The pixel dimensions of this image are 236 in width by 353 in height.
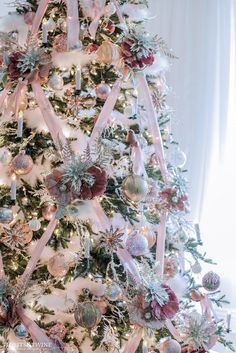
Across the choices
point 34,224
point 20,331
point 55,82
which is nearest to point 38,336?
point 20,331

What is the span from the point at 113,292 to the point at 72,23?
0.79 metres

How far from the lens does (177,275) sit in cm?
153

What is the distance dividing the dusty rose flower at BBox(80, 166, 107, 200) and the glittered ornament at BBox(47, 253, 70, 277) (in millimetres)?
208

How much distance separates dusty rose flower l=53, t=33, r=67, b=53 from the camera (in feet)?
4.80

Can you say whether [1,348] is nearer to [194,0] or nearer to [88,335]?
[88,335]

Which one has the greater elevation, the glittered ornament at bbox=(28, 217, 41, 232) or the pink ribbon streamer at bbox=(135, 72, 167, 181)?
the pink ribbon streamer at bbox=(135, 72, 167, 181)

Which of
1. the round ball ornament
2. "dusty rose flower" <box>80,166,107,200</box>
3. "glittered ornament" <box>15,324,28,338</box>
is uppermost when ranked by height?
"dusty rose flower" <box>80,166,107,200</box>

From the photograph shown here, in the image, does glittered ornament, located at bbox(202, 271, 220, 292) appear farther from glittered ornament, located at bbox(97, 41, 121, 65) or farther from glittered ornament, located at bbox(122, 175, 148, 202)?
glittered ornament, located at bbox(97, 41, 121, 65)

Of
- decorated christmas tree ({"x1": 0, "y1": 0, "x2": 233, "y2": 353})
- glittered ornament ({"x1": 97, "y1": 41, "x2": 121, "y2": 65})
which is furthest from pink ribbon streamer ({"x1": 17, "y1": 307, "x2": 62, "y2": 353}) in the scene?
glittered ornament ({"x1": 97, "y1": 41, "x2": 121, "y2": 65})

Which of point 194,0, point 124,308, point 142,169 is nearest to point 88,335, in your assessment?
point 124,308

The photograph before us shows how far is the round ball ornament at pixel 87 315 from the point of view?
1307mm

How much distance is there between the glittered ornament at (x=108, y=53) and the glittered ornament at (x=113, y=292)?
2.10 ft

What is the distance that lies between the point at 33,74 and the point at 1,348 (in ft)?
2.56

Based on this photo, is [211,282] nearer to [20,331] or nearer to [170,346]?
[170,346]
